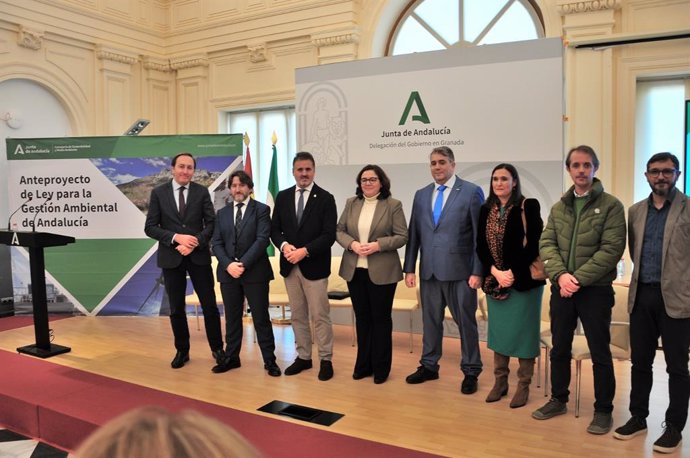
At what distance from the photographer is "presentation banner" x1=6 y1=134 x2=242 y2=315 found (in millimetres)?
5805

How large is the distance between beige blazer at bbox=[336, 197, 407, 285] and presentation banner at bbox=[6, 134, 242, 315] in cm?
264

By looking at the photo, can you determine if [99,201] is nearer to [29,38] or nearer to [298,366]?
[29,38]

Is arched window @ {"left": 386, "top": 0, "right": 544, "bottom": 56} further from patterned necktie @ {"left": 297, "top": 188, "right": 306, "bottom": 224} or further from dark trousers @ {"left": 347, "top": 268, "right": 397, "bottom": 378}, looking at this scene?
dark trousers @ {"left": 347, "top": 268, "right": 397, "bottom": 378}

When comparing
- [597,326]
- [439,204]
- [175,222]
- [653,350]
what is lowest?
[653,350]

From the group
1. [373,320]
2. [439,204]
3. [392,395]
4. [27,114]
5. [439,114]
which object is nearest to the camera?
[392,395]

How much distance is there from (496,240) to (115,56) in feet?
20.1

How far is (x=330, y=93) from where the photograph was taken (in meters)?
4.79

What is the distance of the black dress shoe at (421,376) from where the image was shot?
12.3 ft

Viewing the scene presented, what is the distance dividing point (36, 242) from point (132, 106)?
387 centimetres

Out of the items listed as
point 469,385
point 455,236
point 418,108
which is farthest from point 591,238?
point 418,108

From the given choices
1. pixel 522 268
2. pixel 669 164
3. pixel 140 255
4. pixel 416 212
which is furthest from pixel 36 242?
→ pixel 669 164

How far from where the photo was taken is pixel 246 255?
3.86 metres

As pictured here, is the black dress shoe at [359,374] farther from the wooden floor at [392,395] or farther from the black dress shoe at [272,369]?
the black dress shoe at [272,369]

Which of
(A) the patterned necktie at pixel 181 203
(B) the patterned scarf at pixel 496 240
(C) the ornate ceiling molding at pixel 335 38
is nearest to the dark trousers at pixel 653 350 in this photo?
(B) the patterned scarf at pixel 496 240
